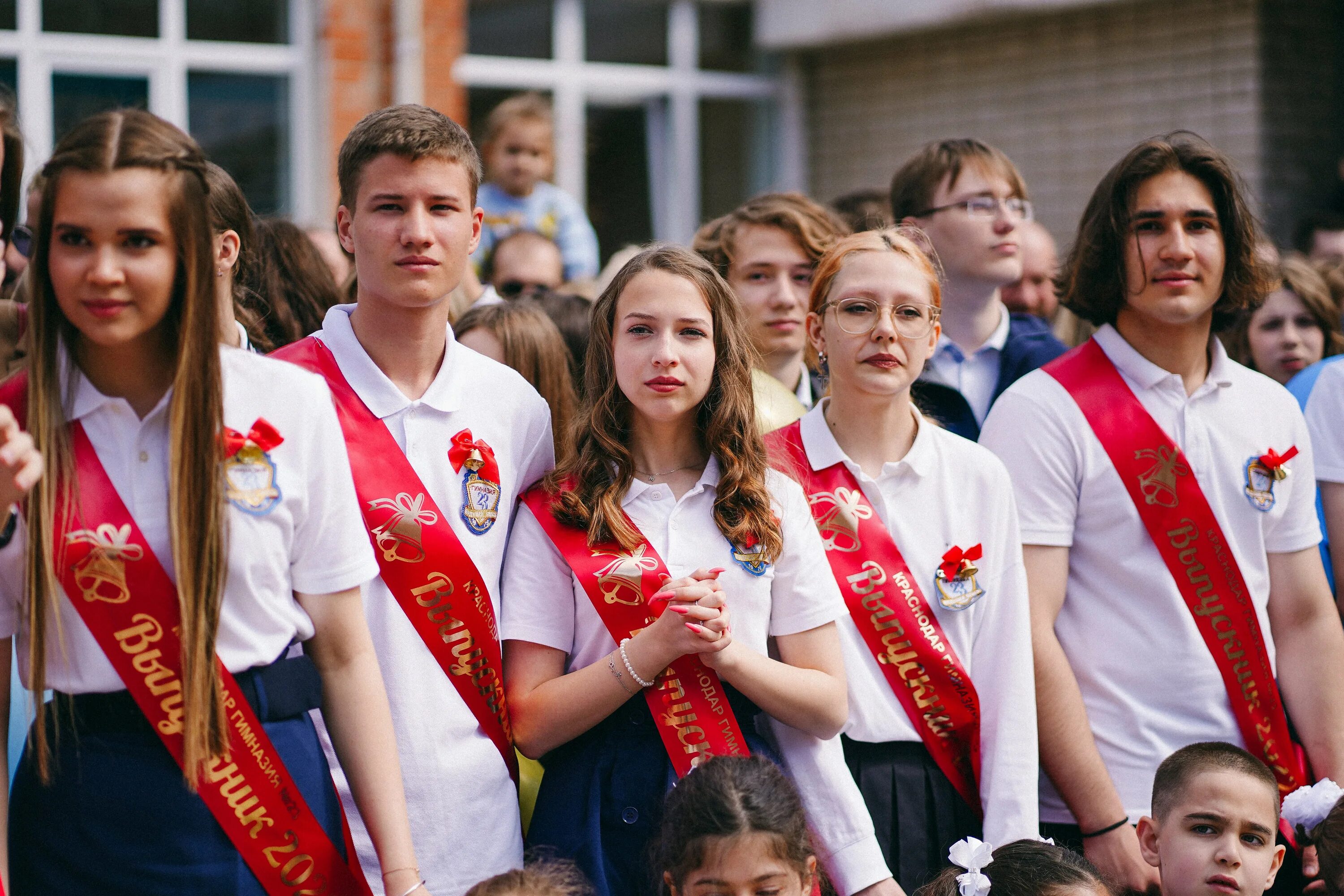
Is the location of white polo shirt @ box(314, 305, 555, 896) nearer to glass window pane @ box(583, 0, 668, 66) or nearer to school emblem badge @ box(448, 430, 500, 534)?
school emblem badge @ box(448, 430, 500, 534)

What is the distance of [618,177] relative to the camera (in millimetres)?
8883

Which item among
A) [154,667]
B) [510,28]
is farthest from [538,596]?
[510,28]

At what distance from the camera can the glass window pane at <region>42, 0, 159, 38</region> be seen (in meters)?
6.95

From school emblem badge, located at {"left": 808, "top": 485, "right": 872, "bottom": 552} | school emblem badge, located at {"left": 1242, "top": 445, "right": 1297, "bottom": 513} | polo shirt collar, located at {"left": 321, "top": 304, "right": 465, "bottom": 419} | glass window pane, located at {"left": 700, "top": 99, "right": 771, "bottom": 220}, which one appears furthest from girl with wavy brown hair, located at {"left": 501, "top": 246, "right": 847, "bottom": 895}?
glass window pane, located at {"left": 700, "top": 99, "right": 771, "bottom": 220}

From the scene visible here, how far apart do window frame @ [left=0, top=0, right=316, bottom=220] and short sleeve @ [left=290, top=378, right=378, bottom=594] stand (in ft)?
16.7

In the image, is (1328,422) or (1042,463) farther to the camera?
(1328,422)

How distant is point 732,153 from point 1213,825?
713cm

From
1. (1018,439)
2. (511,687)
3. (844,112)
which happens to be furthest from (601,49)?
(511,687)

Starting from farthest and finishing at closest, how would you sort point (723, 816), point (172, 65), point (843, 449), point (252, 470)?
point (172, 65) < point (843, 449) < point (723, 816) < point (252, 470)

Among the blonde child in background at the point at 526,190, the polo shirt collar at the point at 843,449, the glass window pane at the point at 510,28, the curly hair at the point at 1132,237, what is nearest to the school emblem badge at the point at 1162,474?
the curly hair at the point at 1132,237

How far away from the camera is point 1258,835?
288 cm

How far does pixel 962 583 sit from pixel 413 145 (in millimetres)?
1443

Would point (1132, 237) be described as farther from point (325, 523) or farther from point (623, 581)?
point (325, 523)

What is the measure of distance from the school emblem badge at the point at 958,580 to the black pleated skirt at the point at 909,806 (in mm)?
310
